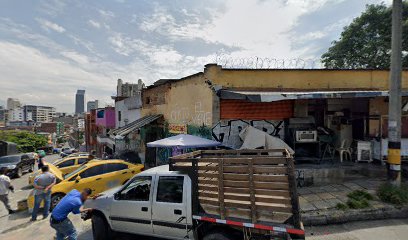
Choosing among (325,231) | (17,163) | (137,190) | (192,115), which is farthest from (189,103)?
(17,163)

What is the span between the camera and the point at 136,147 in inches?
708

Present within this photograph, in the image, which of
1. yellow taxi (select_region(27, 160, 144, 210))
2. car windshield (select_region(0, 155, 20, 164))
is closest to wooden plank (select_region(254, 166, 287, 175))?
yellow taxi (select_region(27, 160, 144, 210))

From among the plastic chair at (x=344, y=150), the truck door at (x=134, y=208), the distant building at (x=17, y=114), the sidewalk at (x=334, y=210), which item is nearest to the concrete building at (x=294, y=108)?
the plastic chair at (x=344, y=150)

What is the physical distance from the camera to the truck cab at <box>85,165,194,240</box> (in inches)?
168

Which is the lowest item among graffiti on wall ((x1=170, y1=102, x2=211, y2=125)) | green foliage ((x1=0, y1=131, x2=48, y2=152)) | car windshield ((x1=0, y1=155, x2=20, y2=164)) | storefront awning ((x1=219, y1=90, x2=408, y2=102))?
green foliage ((x1=0, y1=131, x2=48, y2=152))

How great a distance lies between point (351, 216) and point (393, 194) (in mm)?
1636

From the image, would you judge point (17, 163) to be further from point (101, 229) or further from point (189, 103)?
point (101, 229)

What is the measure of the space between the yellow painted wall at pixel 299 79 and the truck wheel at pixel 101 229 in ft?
19.8

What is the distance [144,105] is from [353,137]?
1291 centimetres

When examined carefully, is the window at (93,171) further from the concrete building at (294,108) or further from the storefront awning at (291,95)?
the storefront awning at (291,95)

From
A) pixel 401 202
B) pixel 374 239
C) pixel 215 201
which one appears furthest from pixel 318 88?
pixel 215 201

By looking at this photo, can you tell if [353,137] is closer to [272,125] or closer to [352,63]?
[272,125]

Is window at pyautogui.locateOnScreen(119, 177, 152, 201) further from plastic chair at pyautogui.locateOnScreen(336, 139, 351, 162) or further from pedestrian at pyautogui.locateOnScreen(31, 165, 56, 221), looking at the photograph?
plastic chair at pyautogui.locateOnScreen(336, 139, 351, 162)

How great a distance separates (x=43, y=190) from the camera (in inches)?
280
